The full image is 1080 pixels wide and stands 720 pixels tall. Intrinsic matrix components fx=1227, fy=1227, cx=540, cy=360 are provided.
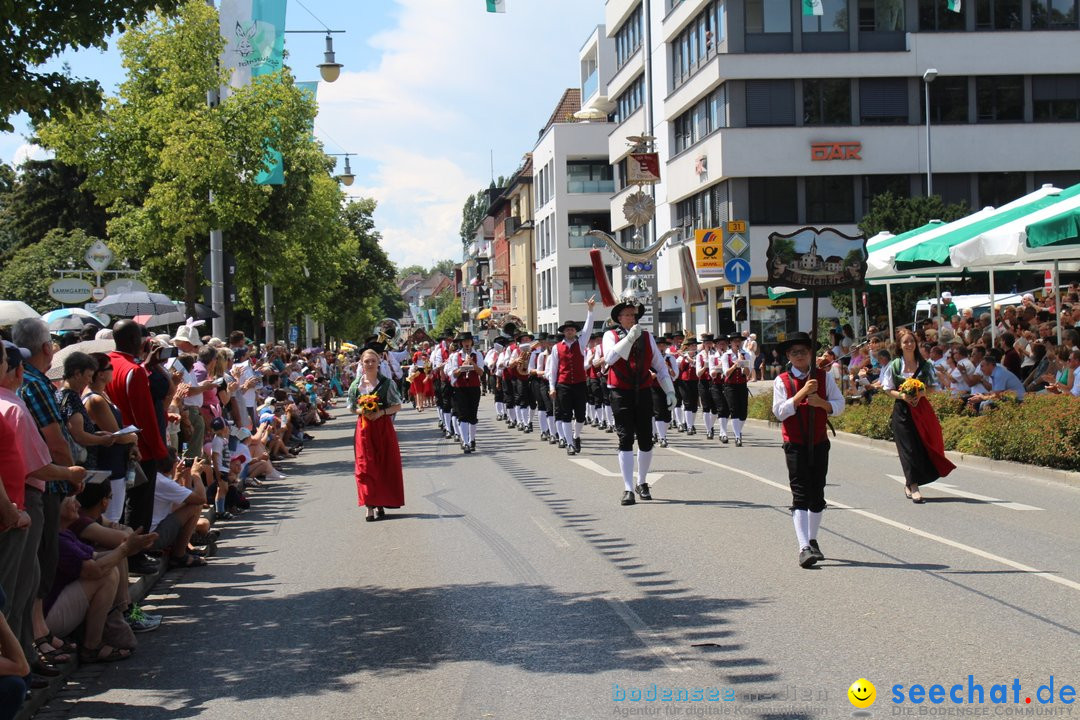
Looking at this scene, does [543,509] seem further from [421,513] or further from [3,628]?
[3,628]

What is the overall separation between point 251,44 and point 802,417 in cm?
1877

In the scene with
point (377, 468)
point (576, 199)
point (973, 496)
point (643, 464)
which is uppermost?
point (576, 199)

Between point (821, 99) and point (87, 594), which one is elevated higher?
point (821, 99)

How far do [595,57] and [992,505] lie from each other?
58.9 metres

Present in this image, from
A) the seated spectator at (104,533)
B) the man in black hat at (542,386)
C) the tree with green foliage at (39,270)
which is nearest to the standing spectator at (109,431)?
the seated spectator at (104,533)

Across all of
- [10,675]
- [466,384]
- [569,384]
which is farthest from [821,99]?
[10,675]

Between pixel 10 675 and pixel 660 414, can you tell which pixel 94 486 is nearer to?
pixel 10 675

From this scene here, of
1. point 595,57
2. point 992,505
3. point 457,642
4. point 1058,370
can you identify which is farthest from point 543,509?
point 595,57

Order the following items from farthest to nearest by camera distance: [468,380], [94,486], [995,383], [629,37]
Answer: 1. [629,37]
2. [468,380]
3. [995,383]
4. [94,486]

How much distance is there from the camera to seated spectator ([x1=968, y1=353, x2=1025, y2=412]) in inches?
712

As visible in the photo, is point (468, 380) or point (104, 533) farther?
point (468, 380)

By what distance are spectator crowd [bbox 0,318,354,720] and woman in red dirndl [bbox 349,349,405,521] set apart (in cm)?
157

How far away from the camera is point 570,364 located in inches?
807

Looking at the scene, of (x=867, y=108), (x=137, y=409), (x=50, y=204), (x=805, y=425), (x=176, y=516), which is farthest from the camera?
(x=50, y=204)
